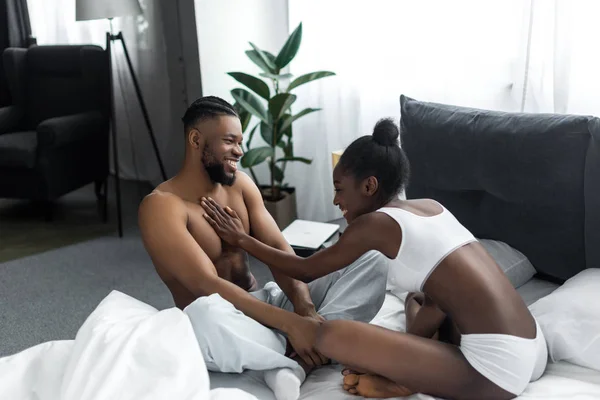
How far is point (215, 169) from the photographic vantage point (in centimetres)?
201

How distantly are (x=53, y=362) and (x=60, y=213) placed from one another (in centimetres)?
270

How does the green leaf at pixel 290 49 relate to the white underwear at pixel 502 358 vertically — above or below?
above

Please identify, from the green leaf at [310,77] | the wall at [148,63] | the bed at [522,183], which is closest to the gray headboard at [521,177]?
the bed at [522,183]

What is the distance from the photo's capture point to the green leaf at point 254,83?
3.18 m

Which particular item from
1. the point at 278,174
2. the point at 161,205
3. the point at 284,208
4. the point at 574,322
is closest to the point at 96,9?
the point at 278,174

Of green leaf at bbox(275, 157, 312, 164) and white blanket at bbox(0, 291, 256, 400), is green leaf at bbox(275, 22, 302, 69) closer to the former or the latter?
green leaf at bbox(275, 157, 312, 164)

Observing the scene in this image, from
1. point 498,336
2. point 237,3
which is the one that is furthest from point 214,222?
point 237,3

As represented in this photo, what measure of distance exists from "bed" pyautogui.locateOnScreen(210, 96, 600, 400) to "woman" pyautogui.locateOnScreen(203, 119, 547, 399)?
0.26 meters

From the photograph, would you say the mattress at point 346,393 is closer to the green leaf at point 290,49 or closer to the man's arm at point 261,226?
the man's arm at point 261,226

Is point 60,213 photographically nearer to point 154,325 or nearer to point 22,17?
point 22,17

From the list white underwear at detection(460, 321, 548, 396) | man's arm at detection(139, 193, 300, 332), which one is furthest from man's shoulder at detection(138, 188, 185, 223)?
white underwear at detection(460, 321, 548, 396)

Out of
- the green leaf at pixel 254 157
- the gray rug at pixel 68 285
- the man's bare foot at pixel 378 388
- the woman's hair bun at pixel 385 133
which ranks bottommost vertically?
the gray rug at pixel 68 285

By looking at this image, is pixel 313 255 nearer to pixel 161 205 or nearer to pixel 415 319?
pixel 415 319

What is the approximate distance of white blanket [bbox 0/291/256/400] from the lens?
1.43 meters
